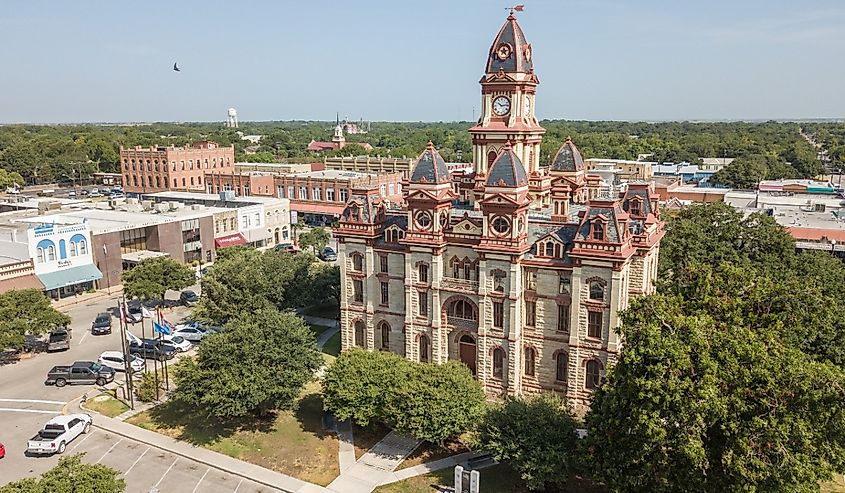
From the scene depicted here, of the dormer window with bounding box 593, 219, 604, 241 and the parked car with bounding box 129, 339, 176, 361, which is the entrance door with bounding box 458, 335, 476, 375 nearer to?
the dormer window with bounding box 593, 219, 604, 241

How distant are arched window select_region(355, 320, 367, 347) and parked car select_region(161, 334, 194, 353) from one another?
17316mm

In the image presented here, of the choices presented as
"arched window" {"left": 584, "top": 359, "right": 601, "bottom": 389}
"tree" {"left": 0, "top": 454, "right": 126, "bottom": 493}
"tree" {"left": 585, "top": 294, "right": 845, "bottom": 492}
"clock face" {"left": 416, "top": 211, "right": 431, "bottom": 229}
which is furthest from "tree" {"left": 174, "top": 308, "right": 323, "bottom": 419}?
"tree" {"left": 585, "top": 294, "right": 845, "bottom": 492}

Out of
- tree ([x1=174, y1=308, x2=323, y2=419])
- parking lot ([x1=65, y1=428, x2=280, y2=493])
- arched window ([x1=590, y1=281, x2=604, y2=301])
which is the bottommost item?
parking lot ([x1=65, y1=428, x2=280, y2=493])

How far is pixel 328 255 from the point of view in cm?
10125

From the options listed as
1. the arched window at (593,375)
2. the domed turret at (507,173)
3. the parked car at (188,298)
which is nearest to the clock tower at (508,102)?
the domed turret at (507,173)

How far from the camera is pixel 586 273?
46656mm

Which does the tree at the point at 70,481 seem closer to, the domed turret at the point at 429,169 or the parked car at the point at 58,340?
the domed turret at the point at 429,169

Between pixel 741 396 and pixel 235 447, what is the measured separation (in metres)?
32.0

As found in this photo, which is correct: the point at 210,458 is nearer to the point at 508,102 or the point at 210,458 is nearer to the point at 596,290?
the point at 596,290

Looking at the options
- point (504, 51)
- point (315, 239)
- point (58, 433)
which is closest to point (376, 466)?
point (58, 433)

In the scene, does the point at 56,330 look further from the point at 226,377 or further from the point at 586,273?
the point at 586,273

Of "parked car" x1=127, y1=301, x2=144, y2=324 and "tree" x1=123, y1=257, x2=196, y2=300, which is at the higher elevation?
"tree" x1=123, y1=257, x2=196, y2=300

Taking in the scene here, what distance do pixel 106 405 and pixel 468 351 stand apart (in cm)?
2897

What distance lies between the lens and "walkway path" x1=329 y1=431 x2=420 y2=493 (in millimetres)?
39825
